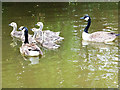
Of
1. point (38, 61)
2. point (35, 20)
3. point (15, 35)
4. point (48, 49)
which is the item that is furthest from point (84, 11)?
point (38, 61)

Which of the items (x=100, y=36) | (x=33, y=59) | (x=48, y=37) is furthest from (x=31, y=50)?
(x=100, y=36)

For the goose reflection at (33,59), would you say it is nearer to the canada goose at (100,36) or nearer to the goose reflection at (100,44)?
the goose reflection at (100,44)

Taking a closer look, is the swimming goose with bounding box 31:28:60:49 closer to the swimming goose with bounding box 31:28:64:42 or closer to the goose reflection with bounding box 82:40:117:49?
the swimming goose with bounding box 31:28:64:42

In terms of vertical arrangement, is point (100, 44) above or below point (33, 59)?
above

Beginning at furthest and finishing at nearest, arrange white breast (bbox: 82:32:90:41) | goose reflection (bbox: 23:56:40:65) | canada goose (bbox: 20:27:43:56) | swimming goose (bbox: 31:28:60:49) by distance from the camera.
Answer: white breast (bbox: 82:32:90:41) < swimming goose (bbox: 31:28:60:49) < canada goose (bbox: 20:27:43:56) < goose reflection (bbox: 23:56:40:65)

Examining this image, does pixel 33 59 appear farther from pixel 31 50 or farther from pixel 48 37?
pixel 48 37

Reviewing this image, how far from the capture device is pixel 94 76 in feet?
28.7

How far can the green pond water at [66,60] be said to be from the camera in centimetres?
852

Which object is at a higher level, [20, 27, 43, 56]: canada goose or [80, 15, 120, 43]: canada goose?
[80, 15, 120, 43]: canada goose

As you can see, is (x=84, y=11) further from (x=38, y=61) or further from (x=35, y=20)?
(x=38, y=61)

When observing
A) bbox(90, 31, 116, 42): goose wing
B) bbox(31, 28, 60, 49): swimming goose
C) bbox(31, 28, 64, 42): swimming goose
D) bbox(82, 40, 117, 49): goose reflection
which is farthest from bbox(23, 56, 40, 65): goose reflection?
bbox(90, 31, 116, 42): goose wing

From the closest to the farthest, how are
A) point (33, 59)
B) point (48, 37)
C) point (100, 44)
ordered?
point (33, 59)
point (100, 44)
point (48, 37)

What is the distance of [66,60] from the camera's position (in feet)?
33.1

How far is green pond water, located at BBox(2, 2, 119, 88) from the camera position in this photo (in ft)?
27.9
